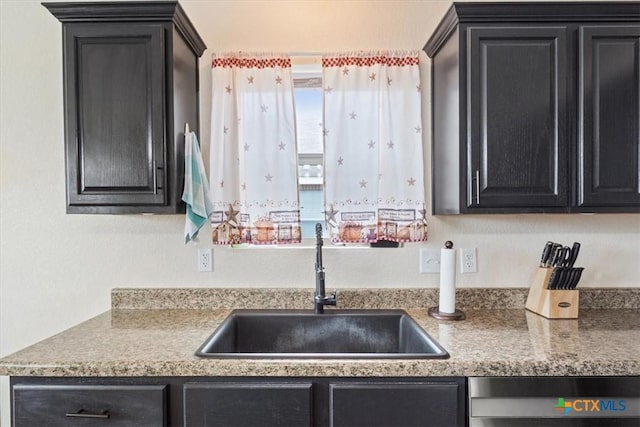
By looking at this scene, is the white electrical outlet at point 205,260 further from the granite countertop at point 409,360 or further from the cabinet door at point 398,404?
the cabinet door at point 398,404

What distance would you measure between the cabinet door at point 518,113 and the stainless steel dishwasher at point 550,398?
0.65 metres

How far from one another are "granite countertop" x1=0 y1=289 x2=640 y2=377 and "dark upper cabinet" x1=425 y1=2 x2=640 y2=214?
470mm

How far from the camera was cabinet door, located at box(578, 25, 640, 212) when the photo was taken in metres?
1.53

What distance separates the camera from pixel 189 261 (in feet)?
6.30

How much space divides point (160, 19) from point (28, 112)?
0.90m

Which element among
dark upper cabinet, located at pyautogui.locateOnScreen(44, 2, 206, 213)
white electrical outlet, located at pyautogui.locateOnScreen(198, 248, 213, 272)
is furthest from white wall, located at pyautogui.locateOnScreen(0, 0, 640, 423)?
dark upper cabinet, located at pyautogui.locateOnScreen(44, 2, 206, 213)

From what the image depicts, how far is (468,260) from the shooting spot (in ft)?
6.23

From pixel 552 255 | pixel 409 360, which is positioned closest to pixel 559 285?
pixel 552 255

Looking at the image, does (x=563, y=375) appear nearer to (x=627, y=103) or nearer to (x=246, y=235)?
(x=627, y=103)

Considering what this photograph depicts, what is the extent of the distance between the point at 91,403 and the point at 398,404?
Answer: 918 mm

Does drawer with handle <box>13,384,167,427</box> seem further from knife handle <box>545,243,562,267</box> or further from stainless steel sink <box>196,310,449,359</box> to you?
knife handle <box>545,243,562,267</box>

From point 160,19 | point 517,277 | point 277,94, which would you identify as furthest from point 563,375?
point 160,19

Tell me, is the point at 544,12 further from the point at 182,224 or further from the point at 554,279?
the point at 182,224

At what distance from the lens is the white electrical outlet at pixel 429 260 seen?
1894mm
